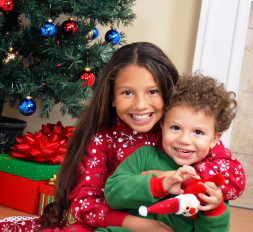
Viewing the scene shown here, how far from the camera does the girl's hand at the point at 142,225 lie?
3.07 feet

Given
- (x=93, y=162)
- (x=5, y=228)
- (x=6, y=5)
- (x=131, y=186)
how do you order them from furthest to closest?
(x=6, y=5), (x=5, y=228), (x=93, y=162), (x=131, y=186)

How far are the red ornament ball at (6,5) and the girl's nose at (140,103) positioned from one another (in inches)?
32.8

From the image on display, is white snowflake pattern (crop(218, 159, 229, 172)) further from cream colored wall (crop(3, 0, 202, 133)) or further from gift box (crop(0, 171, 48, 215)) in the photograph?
cream colored wall (crop(3, 0, 202, 133))

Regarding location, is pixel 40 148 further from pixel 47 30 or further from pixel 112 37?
pixel 112 37

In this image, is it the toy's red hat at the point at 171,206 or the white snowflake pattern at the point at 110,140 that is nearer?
the toy's red hat at the point at 171,206

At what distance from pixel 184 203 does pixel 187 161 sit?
0.20 metres

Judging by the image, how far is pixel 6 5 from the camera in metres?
1.51

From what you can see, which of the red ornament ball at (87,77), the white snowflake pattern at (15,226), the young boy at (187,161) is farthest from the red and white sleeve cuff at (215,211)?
the red ornament ball at (87,77)

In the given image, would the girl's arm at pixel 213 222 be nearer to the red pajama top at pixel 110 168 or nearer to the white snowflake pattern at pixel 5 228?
the red pajama top at pixel 110 168

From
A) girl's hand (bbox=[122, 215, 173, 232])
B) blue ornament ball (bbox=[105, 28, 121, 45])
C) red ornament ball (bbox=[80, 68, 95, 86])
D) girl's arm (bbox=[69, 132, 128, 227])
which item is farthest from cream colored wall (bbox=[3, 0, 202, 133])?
girl's hand (bbox=[122, 215, 173, 232])

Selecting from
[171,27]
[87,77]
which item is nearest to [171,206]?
[87,77]

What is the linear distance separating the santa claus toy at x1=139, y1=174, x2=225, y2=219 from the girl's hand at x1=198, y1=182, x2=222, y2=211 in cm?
1

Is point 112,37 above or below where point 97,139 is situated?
above

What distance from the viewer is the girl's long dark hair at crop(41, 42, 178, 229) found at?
1088 mm
